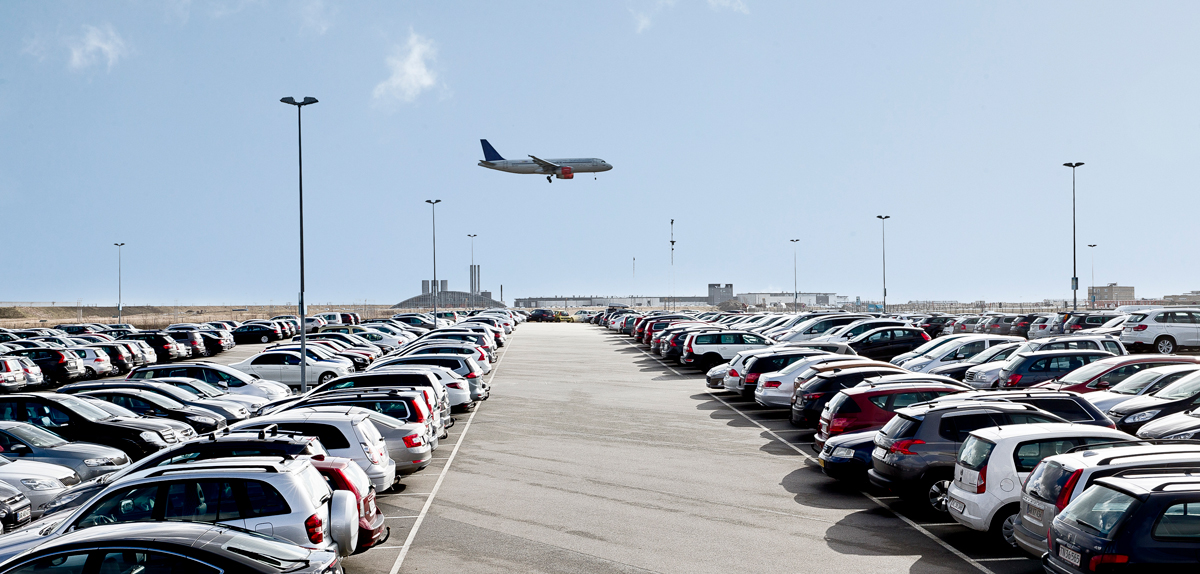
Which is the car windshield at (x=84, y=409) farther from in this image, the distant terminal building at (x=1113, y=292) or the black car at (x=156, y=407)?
the distant terminal building at (x=1113, y=292)

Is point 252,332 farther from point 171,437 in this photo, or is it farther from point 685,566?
point 685,566

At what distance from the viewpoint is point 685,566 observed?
9.39 metres

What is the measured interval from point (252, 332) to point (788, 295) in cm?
13402

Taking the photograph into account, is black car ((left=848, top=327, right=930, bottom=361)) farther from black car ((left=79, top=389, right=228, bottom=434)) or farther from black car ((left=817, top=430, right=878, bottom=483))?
black car ((left=79, top=389, right=228, bottom=434))

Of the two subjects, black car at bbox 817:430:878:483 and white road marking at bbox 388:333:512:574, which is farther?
black car at bbox 817:430:878:483

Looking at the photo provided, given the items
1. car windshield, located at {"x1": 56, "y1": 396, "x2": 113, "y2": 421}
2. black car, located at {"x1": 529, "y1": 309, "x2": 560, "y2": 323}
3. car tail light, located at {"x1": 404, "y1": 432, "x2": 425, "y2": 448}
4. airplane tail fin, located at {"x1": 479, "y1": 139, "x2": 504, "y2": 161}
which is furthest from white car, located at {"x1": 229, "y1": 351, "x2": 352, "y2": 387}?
black car, located at {"x1": 529, "y1": 309, "x2": 560, "y2": 323}

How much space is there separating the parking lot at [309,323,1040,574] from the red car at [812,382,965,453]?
0.86m

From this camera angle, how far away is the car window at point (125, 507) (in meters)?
8.02

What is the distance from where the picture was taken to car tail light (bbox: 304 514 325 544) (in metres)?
7.93

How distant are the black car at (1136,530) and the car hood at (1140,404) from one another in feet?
27.8

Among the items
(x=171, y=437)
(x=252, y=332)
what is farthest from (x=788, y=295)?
(x=171, y=437)

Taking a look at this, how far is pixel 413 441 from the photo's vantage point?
13.4 m

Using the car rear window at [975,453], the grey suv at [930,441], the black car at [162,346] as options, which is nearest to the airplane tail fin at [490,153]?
the black car at [162,346]

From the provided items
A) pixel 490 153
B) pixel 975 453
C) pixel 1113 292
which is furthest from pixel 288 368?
pixel 1113 292
